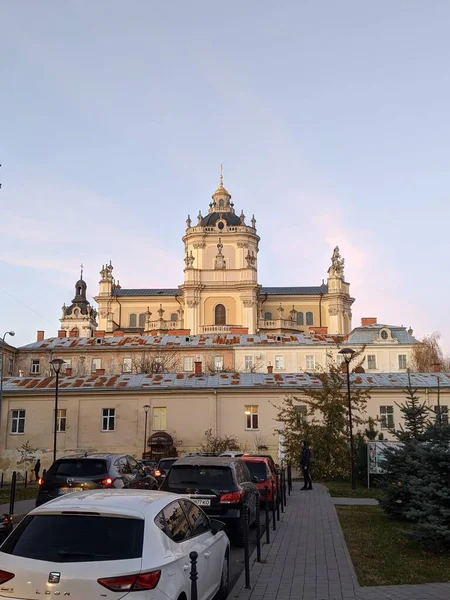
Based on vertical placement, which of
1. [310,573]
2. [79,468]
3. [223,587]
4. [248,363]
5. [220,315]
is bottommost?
[310,573]

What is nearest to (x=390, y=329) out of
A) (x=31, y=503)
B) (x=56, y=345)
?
(x=56, y=345)

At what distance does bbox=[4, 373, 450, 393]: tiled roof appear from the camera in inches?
1508

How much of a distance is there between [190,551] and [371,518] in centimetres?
1045

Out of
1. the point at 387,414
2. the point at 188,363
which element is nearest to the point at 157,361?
the point at 188,363

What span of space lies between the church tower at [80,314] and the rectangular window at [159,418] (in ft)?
282

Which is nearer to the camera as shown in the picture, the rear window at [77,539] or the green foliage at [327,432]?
the rear window at [77,539]

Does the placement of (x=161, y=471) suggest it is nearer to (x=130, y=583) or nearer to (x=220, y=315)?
(x=130, y=583)

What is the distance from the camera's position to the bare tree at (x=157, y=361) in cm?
6869

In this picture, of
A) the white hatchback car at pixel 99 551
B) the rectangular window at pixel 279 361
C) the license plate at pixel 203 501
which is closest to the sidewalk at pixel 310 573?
the license plate at pixel 203 501

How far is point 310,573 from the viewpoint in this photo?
9.95 meters

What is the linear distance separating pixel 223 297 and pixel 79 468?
271 feet

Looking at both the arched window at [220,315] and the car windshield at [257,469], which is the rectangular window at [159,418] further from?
the arched window at [220,315]

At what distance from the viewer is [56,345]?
7269 cm

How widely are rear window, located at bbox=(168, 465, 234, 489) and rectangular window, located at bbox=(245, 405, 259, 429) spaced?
2566 centimetres
